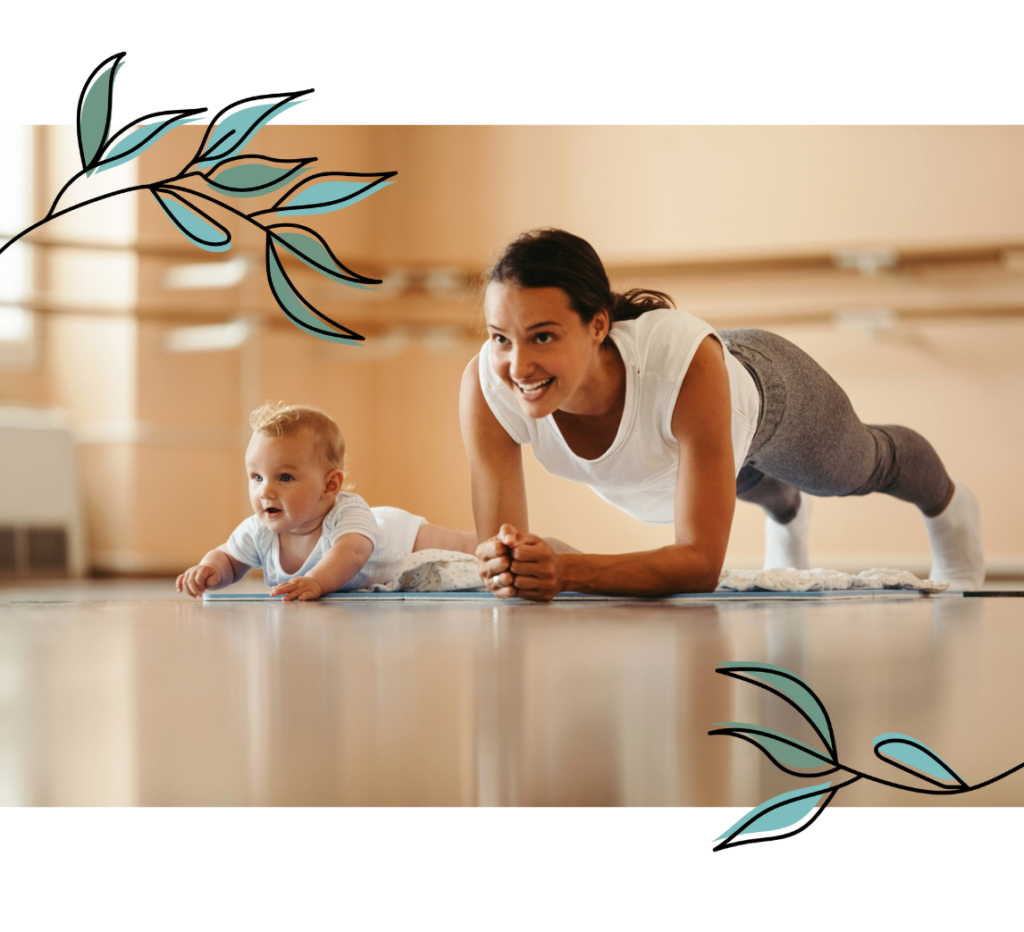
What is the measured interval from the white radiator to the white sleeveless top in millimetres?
1784

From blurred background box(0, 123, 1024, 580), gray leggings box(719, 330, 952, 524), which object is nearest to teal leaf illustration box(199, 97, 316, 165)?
gray leggings box(719, 330, 952, 524)

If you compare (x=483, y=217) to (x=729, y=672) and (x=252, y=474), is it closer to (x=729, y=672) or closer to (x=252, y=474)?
(x=252, y=474)

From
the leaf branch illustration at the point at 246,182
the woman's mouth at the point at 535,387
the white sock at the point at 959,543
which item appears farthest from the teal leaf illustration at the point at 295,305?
the white sock at the point at 959,543

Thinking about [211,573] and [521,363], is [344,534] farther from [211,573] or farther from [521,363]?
[521,363]

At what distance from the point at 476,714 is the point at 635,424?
2.43 feet

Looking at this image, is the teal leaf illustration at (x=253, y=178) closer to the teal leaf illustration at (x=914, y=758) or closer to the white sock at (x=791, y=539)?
the teal leaf illustration at (x=914, y=758)

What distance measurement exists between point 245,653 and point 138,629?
0.84 ft

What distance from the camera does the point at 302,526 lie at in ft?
4.62

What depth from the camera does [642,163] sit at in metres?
3.04

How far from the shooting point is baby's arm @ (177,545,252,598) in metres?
1.40

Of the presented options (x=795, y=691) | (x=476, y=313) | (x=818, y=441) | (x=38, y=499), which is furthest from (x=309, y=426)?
(x=38, y=499)

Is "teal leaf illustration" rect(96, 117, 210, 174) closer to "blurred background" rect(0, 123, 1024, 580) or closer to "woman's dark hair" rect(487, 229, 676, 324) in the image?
"woman's dark hair" rect(487, 229, 676, 324)
